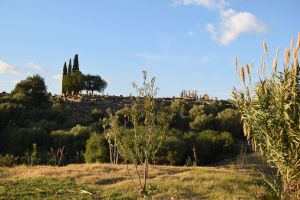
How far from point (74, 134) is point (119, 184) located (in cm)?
1737

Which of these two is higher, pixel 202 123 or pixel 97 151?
pixel 202 123

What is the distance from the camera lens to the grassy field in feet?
43.3

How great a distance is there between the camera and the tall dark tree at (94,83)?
201 ft

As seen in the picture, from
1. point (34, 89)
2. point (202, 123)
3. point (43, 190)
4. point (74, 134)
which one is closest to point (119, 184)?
point (43, 190)

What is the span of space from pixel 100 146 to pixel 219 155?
8.24 meters

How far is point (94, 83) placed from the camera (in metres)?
62.4

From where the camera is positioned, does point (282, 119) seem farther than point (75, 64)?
No

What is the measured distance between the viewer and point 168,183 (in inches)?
575

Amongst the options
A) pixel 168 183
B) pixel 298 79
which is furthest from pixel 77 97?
pixel 298 79

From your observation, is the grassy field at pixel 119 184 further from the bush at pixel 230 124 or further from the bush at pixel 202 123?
the bush at pixel 230 124

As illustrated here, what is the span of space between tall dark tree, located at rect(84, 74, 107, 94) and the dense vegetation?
46.2 feet

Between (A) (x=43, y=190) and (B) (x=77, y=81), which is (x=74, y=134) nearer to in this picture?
(A) (x=43, y=190)

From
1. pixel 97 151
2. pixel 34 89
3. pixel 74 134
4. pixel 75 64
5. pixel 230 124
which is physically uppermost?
pixel 75 64

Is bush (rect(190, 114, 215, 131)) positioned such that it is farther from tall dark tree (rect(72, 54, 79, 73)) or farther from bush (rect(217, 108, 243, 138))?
tall dark tree (rect(72, 54, 79, 73))
